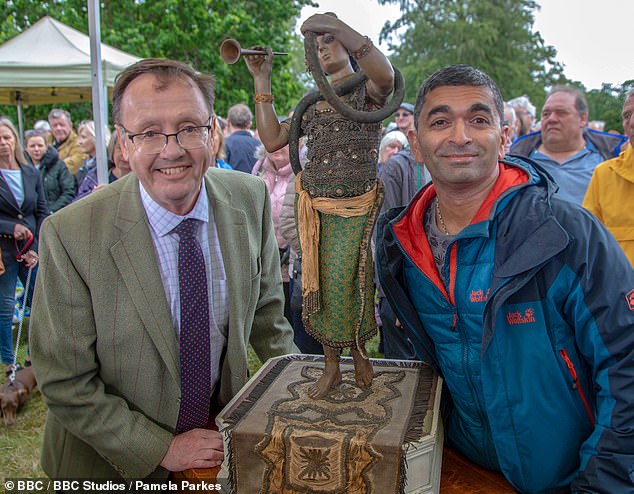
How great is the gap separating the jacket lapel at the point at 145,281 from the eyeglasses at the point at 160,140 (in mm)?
239

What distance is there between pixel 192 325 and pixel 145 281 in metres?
0.21

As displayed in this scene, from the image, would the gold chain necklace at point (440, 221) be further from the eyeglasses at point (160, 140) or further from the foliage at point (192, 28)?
the foliage at point (192, 28)

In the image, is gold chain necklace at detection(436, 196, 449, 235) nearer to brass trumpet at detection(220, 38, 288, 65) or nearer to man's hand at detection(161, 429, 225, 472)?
brass trumpet at detection(220, 38, 288, 65)

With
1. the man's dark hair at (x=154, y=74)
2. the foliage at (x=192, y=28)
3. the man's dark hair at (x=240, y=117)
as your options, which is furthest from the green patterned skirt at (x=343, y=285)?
the foliage at (x=192, y=28)

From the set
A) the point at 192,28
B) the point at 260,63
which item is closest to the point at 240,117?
the point at 260,63

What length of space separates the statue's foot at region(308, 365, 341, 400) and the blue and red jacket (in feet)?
1.20

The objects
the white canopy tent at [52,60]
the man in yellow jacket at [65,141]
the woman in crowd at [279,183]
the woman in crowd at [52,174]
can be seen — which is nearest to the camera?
the woman in crowd at [279,183]

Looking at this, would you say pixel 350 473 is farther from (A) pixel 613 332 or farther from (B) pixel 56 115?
(B) pixel 56 115

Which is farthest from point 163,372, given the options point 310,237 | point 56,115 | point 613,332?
point 56,115

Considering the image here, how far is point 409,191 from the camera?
12.0 feet

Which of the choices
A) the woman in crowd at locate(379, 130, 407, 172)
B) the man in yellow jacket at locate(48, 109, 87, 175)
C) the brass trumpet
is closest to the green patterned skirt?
the brass trumpet

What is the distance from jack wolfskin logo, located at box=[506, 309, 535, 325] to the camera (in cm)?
158

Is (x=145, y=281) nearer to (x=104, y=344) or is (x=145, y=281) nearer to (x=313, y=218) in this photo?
(x=104, y=344)

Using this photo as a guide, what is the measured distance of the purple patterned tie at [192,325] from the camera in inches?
72.3
